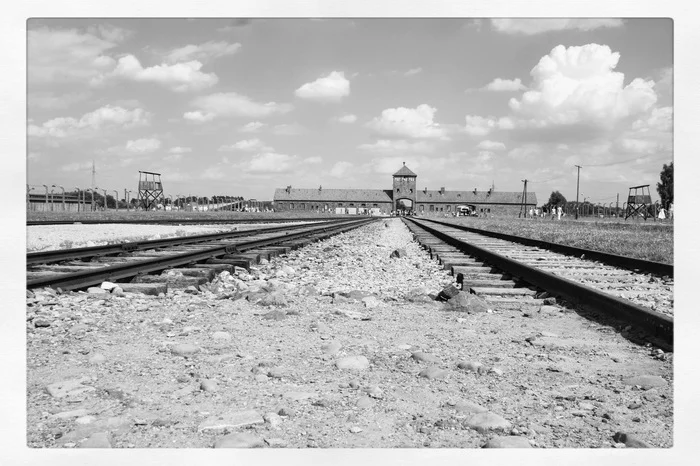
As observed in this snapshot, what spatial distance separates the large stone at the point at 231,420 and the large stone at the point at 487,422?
2.52 ft

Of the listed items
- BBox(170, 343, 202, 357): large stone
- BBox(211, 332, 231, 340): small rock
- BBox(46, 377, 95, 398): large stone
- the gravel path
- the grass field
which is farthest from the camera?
the grass field

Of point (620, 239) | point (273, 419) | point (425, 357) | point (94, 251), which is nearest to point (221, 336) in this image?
point (425, 357)

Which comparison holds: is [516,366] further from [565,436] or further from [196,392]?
[196,392]

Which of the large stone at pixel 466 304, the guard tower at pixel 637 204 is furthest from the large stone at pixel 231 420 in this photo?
the guard tower at pixel 637 204

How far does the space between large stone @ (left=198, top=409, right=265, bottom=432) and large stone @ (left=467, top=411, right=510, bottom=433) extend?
0.77 metres

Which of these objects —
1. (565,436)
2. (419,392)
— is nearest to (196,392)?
(419,392)

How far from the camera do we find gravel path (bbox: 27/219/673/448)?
1952 millimetres

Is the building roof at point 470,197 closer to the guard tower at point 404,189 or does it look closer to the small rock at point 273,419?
the guard tower at point 404,189

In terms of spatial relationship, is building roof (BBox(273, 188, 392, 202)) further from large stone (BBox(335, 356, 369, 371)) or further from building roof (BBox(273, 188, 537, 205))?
large stone (BBox(335, 356, 369, 371))

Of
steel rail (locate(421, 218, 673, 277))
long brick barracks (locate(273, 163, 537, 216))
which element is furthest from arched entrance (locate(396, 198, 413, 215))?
steel rail (locate(421, 218, 673, 277))

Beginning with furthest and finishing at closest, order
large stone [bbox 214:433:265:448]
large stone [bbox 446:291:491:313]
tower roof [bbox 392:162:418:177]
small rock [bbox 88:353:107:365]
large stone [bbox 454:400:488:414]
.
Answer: tower roof [bbox 392:162:418:177] → large stone [bbox 446:291:491:313] → small rock [bbox 88:353:107:365] → large stone [bbox 454:400:488:414] → large stone [bbox 214:433:265:448]

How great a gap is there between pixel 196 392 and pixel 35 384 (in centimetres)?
76

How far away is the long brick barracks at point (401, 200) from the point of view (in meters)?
131

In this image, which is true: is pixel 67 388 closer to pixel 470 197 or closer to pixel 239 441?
pixel 239 441
